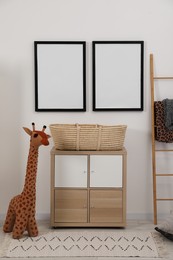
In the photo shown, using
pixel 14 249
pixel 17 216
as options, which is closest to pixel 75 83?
pixel 17 216

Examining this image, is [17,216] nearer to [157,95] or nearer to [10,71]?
[10,71]

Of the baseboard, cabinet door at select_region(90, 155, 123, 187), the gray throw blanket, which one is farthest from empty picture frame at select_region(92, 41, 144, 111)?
the baseboard

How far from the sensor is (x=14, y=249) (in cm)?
412

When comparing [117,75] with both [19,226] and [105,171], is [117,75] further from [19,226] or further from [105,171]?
[19,226]

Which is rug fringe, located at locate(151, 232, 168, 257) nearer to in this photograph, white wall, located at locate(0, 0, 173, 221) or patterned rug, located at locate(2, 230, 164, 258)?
patterned rug, located at locate(2, 230, 164, 258)

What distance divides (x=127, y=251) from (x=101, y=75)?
6.15ft

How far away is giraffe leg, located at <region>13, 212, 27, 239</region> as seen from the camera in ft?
14.4

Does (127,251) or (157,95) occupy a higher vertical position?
(157,95)

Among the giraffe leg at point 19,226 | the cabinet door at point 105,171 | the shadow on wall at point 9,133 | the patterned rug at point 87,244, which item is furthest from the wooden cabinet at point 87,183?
the shadow on wall at point 9,133

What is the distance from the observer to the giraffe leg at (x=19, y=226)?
438 centimetres

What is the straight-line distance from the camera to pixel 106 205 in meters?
4.67

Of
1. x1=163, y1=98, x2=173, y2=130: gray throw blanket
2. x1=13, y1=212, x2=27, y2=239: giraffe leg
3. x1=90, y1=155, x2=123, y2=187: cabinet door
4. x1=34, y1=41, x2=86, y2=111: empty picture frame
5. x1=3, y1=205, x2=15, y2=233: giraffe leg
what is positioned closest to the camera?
x1=13, y1=212, x2=27, y2=239: giraffe leg

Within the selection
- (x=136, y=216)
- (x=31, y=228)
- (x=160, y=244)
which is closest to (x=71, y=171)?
A: (x=31, y=228)

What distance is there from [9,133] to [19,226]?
3.58ft
